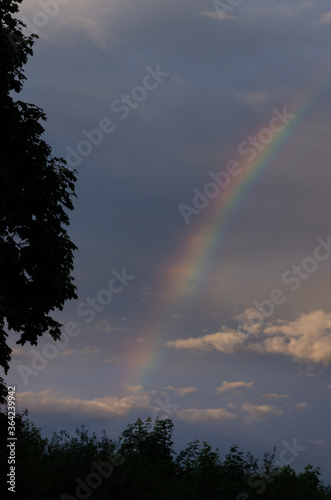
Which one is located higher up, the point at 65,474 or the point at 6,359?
the point at 6,359

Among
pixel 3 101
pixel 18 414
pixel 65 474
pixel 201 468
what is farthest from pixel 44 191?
pixel 201 468

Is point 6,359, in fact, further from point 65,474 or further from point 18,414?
point 65,474

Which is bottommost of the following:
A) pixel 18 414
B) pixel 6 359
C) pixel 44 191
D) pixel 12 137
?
pixel 18 414

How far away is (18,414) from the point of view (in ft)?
71.3

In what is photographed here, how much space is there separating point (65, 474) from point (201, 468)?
5763mm

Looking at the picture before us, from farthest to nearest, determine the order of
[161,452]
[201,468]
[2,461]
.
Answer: [161,452], [201,468], [2,461]

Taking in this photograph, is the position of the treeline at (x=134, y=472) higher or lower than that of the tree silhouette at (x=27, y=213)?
lower

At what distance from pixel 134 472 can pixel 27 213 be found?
9.88 meters

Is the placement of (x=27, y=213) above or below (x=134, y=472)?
above

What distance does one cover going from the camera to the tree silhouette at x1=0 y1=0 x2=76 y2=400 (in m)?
18.8

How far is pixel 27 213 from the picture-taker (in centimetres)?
1952

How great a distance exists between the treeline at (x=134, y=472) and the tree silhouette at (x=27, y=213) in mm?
3055

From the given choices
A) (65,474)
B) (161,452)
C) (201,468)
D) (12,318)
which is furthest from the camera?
(161,452)

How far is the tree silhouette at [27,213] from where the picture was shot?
1884 cm
